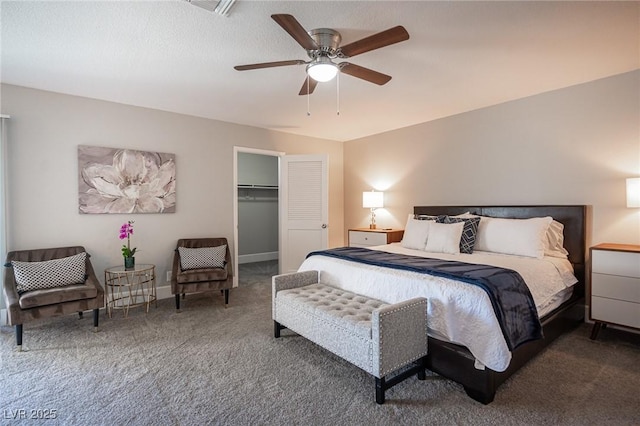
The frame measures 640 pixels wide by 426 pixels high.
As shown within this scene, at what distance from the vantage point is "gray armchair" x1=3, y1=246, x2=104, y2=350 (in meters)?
2.66

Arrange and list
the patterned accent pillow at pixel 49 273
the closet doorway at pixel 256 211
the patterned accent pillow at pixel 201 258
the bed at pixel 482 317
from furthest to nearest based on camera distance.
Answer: the closet doorway at pixel 256 211 → the patterned accent pillow at pixel 201 258 → the patterned accent pillow at pixel 49 273 → the bed at pixel 482 317

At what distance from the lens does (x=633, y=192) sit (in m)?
2.77

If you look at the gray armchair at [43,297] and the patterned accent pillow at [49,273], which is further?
the patterned accent pillow at [49,273]

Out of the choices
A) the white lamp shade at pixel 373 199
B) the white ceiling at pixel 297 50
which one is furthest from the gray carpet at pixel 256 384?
the white lamp shade at pixel 373 199

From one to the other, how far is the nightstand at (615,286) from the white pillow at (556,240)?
385mm

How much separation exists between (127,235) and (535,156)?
15.8 feet

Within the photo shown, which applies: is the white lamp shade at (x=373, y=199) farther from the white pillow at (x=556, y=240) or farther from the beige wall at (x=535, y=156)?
the white pillow at (x=556, y=240)

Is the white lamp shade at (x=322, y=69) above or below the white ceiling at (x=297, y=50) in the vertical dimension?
below

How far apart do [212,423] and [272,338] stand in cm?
112

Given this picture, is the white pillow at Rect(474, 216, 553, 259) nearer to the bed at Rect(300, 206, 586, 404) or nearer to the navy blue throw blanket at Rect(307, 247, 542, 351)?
the bed at Rect(300, 206, 586, 404)

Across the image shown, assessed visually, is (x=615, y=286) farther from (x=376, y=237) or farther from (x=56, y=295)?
(x=56, y=295)

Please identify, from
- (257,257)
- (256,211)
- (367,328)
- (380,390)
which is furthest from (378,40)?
(257,257)

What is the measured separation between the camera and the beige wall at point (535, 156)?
304 centimetres

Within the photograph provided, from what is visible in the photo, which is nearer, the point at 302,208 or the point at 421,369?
the point at 421,369
